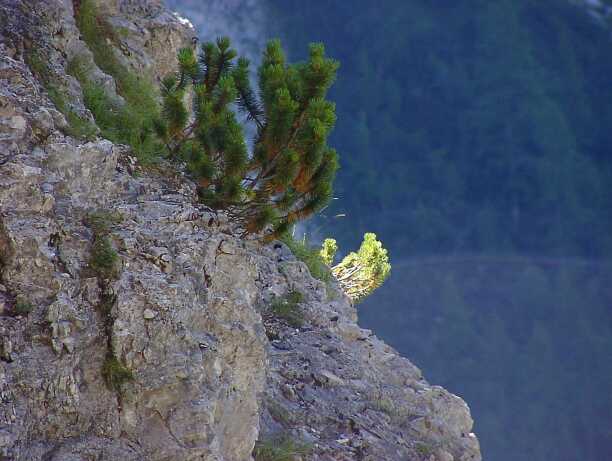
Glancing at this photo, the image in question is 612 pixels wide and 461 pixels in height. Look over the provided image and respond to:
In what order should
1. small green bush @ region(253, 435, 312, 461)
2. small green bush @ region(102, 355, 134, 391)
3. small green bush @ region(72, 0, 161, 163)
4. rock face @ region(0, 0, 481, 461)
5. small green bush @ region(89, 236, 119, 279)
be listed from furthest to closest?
small green bush @ region(72, 0, 161, 163)
small green bush @ region(253, 435, 312, 461)
small green bush @ region(89, 236, 119, 279)
small green bush @ region(102, 355, 134, 391)
rock face @ region(0, 0, 481, 461)

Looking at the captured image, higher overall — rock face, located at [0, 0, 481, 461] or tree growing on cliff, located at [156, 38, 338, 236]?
tree growing on cliff, located at [156, 38, 338, 236]

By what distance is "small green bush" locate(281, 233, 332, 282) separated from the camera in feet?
33.8

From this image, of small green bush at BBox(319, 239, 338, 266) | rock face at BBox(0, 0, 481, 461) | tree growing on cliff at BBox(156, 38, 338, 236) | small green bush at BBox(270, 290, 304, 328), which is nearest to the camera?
rock face at BBox(0, 0, 481, 461)

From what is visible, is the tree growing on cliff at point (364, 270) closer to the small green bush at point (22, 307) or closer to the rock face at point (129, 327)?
the rock face at point (129, 327)

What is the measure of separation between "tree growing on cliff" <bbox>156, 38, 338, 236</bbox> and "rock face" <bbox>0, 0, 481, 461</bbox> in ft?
1.02

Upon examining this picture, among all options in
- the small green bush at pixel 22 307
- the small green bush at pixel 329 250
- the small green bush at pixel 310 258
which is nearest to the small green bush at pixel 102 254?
the small green bush at pixel 22 307

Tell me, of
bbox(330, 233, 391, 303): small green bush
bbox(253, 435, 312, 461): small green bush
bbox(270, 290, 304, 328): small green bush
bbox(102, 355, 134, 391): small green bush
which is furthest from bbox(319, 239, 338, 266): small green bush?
bbox(102, 355, 134, 391): small green bush

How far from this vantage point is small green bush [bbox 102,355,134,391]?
5820 millimetres

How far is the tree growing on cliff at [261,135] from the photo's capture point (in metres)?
7.31

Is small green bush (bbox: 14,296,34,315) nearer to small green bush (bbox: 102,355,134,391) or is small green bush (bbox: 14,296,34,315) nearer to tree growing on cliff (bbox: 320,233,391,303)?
small green bush (bbox: 102,355,134,391)

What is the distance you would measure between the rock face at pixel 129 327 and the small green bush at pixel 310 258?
1.93 m

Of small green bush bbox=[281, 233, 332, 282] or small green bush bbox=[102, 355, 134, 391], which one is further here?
small green bush bbox=[281, 233, 332, 282]

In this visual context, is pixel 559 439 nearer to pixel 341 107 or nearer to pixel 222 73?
pixel 341 107

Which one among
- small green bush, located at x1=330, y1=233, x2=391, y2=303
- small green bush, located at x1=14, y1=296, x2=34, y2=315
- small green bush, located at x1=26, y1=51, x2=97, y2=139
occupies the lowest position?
small green bush, located at x1=14, y1=296, x2=34, y2=315
